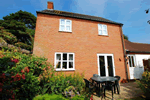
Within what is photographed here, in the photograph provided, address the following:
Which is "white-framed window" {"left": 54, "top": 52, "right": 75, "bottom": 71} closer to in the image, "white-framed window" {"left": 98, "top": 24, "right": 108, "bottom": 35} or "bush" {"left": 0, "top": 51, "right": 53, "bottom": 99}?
"bush" {"left": 0, "top": 51, "right": 53, "bottom": 99}

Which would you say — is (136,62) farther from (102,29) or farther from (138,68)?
(102,29)

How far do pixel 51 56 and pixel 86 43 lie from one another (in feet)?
12.2

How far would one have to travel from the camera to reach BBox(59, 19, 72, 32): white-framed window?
25.0 feet

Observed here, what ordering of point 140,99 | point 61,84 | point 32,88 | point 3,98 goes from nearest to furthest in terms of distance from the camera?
point 3,98 → point 32,88 → point 140,99 → point 61,84

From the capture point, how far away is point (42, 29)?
278 inches

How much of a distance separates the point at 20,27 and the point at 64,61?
18521mm

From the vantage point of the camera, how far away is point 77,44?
7.48m

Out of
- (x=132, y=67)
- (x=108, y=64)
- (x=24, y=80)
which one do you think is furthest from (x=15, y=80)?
(x=132, y=67)

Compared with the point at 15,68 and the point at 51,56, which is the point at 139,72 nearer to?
the point at 51,56

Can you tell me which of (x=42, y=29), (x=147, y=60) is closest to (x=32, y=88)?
(x=42, y=29)

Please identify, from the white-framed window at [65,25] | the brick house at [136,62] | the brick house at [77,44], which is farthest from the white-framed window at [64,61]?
the brick house at [136,62]

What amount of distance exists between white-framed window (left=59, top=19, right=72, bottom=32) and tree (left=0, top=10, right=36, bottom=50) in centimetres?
1384

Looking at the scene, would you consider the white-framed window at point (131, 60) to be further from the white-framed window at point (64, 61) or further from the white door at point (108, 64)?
the white-framed window at point (64, 61)

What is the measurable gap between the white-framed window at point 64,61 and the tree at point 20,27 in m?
14.2
